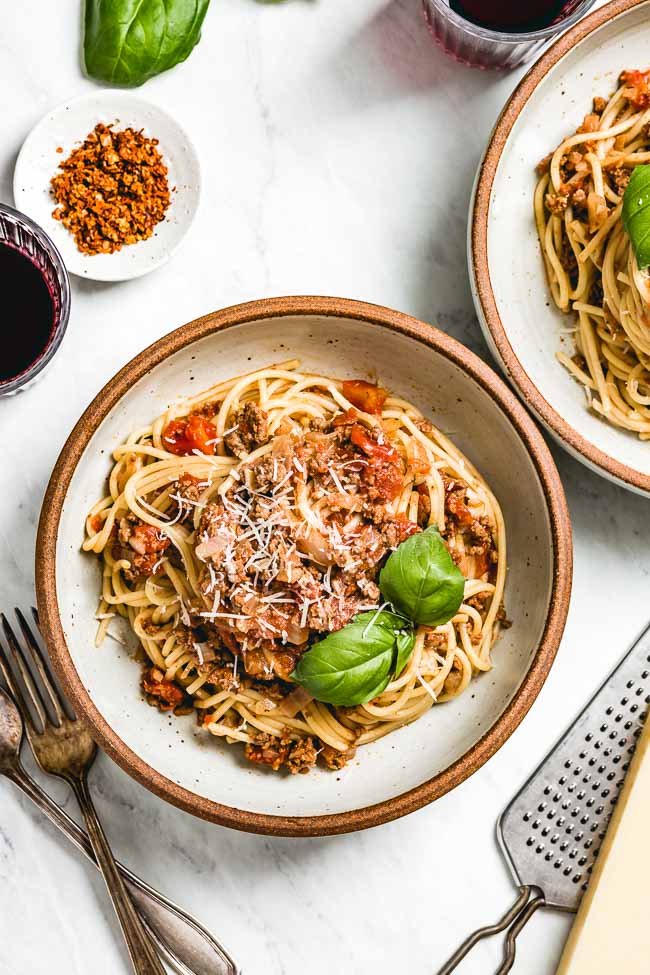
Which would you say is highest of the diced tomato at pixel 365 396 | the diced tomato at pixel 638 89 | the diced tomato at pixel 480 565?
the diced tomato at pixel 638 89

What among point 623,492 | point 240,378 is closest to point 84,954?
point 240,378

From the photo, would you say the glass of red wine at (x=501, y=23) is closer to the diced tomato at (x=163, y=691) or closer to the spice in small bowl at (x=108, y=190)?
the spice in small bowl at (x=108, y=190)

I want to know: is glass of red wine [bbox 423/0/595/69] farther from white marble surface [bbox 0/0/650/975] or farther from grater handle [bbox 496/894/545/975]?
grater handle [bbox 496/894/545/975]

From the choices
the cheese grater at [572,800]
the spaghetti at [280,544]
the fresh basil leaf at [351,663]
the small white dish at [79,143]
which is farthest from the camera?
the cheese grater at [572,800]

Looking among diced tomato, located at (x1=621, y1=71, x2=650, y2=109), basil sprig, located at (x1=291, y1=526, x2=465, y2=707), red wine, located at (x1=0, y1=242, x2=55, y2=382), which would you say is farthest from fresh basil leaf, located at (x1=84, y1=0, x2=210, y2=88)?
basil sprig, located at (x1=291, y1=526, x2=465, y2=707)

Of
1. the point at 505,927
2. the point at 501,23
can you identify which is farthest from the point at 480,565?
the point at 501,23

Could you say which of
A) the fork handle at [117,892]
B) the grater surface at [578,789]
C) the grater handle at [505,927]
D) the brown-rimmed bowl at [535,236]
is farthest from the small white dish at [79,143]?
the grater handle at [505,927]

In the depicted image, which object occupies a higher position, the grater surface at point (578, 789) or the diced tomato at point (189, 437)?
the diced tomato at point (189, 437)

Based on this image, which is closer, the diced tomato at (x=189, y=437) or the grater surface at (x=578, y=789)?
the diced tomato at (x=189, y=437)
